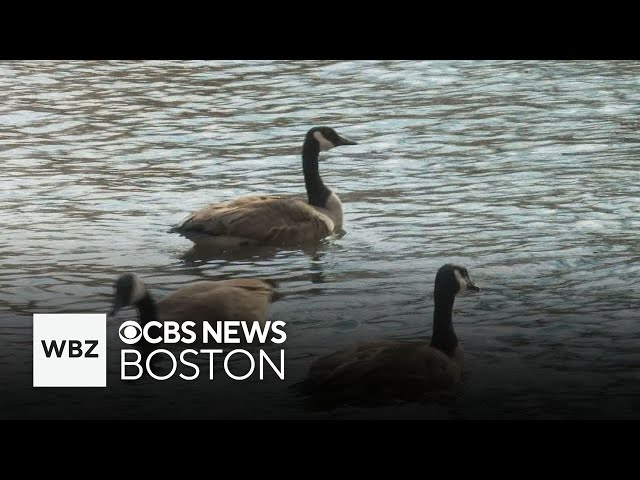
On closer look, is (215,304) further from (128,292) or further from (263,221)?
(263,221)

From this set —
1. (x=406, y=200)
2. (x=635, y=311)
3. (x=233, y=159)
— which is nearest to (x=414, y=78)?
(x=233, y=159)

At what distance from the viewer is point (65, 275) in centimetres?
1345

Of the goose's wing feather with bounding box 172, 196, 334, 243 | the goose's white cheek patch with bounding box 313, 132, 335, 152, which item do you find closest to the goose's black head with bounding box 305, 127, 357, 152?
the goose's white cheek patch with bounding box 313, 132, 335, 152

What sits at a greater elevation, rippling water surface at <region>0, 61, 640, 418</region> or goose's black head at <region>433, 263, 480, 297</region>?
goose's black head at <region>433, 263, 480, 297</region>

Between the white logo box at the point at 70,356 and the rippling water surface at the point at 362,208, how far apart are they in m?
0.10

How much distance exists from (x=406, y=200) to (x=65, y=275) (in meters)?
4.36

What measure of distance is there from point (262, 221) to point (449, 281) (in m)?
3.92

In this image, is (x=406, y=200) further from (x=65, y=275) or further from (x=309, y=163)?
(x=65, y=275)

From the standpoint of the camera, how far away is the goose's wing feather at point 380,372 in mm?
9859

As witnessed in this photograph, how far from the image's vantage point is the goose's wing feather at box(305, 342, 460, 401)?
986 centimetres

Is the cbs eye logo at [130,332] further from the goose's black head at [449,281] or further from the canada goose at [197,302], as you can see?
the goose's black head at [449,281]

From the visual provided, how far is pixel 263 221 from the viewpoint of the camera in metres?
14.5

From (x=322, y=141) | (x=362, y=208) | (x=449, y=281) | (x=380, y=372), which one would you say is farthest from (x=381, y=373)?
(x=322, y=141)

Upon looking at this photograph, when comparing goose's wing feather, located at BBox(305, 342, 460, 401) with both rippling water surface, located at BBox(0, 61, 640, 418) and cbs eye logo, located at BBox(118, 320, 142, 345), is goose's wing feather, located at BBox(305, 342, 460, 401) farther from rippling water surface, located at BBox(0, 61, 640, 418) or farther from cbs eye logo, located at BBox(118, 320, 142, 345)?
cbs eye logo, located at BBox(118, 320, 142, 345)
